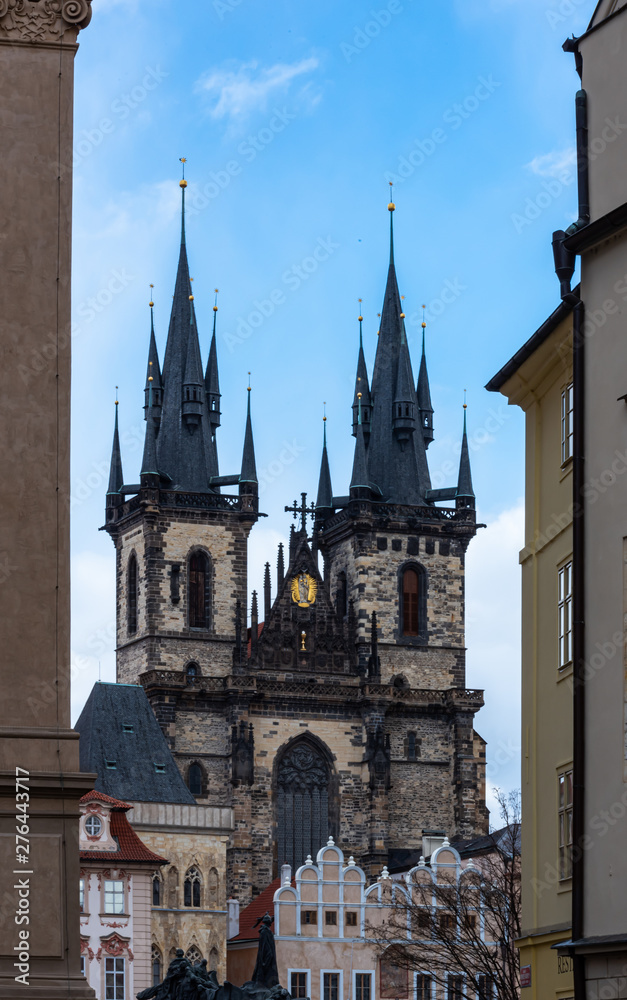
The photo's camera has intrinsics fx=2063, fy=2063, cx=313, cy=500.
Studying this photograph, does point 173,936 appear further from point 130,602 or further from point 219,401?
point 219,401

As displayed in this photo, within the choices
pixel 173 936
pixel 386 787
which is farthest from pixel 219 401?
pixel 173 936

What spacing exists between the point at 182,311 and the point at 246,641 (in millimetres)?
14877

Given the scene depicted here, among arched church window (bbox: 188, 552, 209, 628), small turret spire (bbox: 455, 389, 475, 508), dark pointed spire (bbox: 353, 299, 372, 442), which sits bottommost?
arched church window (bbox: 188, 552, 209, 628)

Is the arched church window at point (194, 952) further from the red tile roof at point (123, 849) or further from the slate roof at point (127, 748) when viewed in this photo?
the red tile roof at point (123, 849)

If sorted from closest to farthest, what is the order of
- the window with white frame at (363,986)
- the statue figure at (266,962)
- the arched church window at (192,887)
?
the statue figure at (266,962) < the window with white frame at (363,986) < the arched church window at (192,887)

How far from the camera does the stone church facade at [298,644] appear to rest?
78.3 metres

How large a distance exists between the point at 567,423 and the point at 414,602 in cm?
6245

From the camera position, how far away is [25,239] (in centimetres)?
1662

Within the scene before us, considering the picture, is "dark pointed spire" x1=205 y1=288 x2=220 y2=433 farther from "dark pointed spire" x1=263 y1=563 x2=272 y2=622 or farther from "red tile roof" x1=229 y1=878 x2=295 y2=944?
"red tile roof" x1=229 y1=878 x2=295 y2=944

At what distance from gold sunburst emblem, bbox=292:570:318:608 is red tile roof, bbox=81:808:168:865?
69.6 feet

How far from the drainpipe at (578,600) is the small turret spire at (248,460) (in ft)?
207

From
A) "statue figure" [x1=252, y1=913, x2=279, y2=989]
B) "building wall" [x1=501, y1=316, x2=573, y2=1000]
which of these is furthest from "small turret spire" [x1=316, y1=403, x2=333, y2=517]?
"building wall" [x1=501, y1=316, x2=573, y2=1000]

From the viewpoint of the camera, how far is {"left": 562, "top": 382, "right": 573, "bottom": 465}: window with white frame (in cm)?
2191

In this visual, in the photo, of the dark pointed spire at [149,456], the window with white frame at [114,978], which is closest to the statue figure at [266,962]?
the window with white frame at [114,978]
